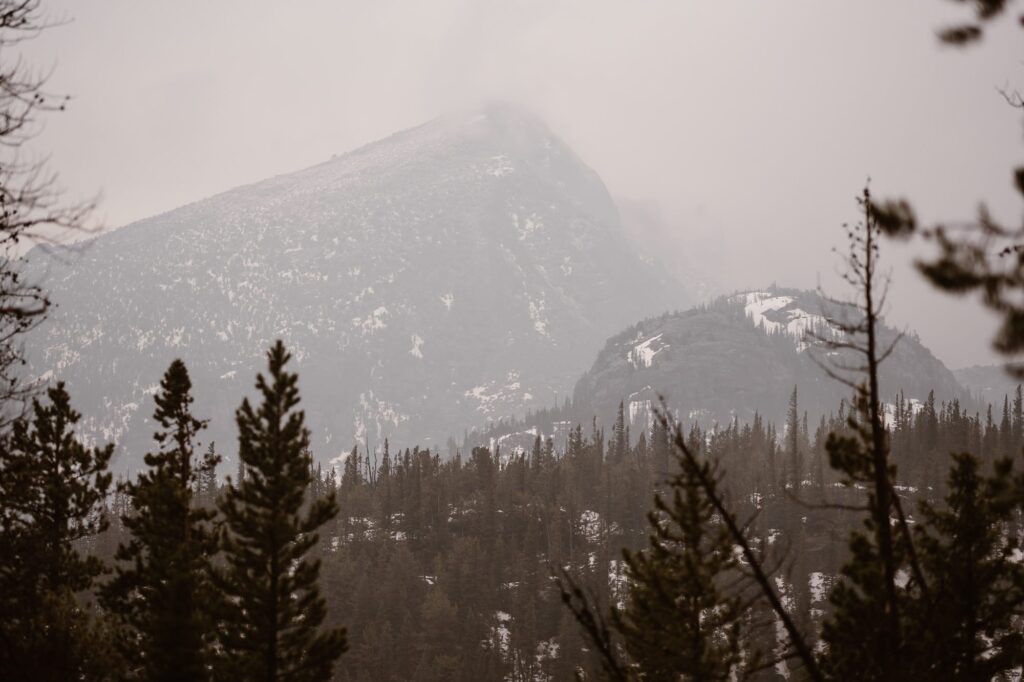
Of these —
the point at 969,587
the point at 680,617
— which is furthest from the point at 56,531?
the point at 969,587

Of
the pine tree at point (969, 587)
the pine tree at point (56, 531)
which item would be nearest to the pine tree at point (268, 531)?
the pine tree at point (56, 531)

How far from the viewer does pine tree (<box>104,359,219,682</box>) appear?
2258cm

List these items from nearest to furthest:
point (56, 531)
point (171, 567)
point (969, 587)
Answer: point (969, 587), point (171, 567), point (56, 531)

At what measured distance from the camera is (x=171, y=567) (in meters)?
24.8

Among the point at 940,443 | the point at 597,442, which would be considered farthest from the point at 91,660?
the point at 597,442

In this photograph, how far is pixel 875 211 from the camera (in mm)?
9125

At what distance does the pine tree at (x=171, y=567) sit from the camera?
22.6 meters

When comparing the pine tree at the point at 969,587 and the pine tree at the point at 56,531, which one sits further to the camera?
the pine tree at the point at 56,531

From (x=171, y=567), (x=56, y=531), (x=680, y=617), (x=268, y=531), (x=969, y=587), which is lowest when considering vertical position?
(x=680, y=617)

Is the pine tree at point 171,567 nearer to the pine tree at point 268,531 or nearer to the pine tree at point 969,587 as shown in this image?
the pine tree at point 268,531

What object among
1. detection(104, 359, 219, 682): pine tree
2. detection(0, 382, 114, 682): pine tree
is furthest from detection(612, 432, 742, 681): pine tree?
detection(0, 382, 114, 682): pine tree

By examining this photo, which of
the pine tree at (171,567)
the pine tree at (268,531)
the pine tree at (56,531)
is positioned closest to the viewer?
the pine tree at (56,531)

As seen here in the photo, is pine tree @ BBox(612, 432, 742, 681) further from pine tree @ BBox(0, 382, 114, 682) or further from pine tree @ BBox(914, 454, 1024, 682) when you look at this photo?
pine tree @ BBox(0, 382, 114, 682)

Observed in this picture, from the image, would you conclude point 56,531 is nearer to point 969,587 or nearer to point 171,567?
point 171,567
